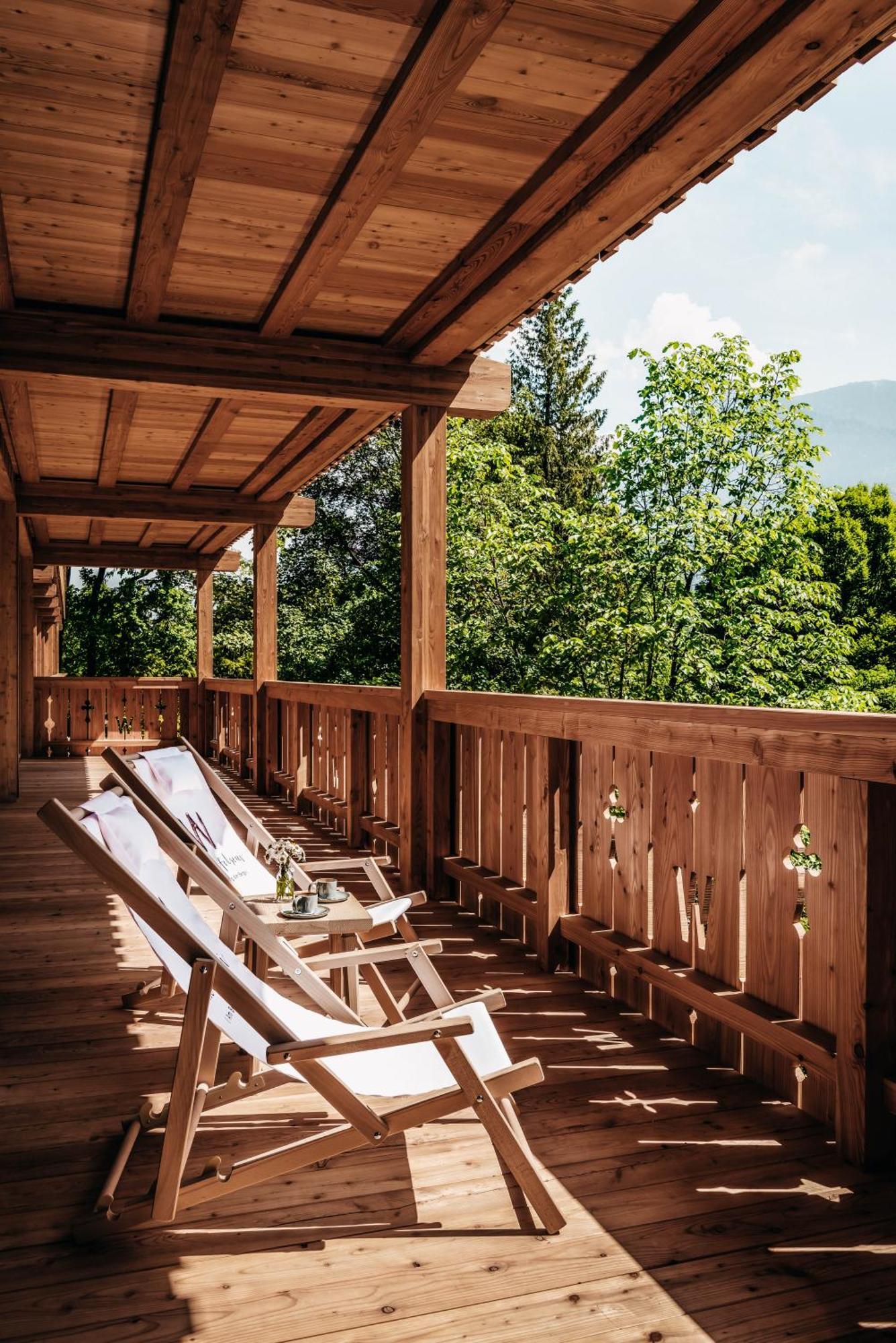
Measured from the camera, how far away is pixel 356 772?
7266mm

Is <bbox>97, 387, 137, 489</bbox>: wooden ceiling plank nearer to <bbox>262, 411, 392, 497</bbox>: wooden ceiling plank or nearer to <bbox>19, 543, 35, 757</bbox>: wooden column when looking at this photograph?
<bbox>262, 411, 392, 497</bbox>: wooden ceiling plank

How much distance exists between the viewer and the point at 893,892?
8.33 feet

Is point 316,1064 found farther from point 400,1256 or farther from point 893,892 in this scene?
point 893,892

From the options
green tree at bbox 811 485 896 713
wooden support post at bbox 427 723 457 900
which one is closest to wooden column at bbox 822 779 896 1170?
wooden support post at bbox 427 723 457 900

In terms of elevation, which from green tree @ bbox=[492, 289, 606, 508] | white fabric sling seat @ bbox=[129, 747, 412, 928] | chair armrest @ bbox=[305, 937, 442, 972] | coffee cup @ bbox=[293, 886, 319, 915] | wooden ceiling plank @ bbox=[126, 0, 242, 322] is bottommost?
chair armrest @ bbox=[305, 937, 442, 972]

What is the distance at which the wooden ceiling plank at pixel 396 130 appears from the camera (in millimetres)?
2795

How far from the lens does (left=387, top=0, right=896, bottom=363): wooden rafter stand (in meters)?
2.82

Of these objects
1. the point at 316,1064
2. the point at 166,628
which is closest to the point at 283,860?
the point at 316,1064

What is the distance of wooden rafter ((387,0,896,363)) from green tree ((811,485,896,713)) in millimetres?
22120

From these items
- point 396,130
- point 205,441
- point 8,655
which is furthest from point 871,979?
point 8,655

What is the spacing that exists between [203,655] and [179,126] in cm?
1210

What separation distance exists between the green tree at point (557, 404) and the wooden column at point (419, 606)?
73.7 feet

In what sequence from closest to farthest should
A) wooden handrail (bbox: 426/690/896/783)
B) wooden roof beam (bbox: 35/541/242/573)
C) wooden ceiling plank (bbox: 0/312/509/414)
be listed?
wooden handrail (bbox: 426/690/896/783) < wooden ceiling plank (bbox: 0/312/509/414) < wooden roof beam (bbox: 35/541/242/573)

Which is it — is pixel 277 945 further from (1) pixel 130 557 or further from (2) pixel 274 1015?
(1) pixel 130 557
